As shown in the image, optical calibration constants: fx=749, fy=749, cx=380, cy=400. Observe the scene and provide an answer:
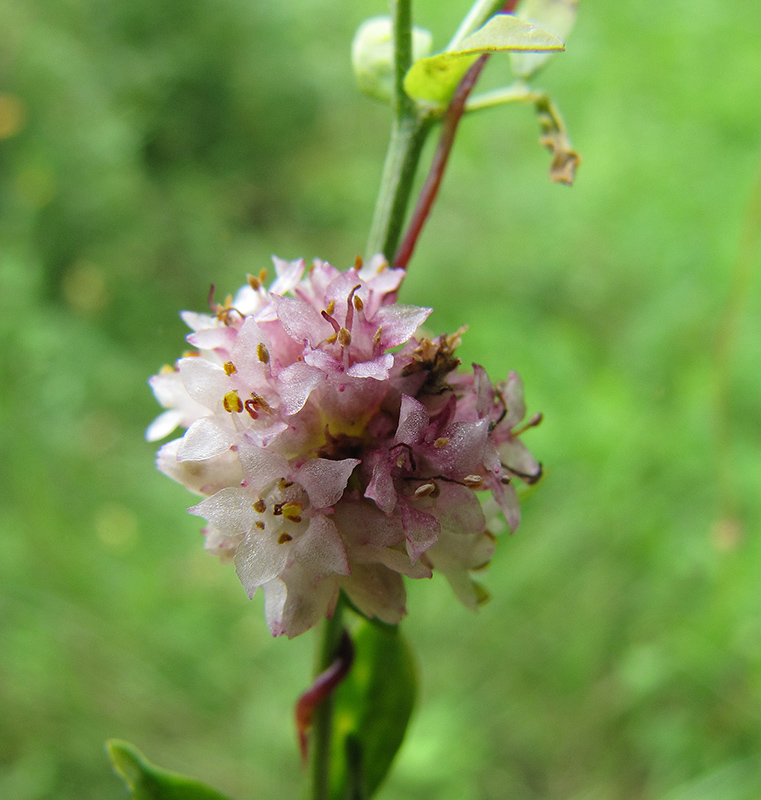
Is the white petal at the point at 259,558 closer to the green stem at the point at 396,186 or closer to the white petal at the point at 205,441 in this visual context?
the white petal at the point at 205,441

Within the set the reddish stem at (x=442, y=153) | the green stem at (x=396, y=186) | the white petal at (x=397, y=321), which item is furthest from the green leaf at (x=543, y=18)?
the white petal at (x=397, y=321)

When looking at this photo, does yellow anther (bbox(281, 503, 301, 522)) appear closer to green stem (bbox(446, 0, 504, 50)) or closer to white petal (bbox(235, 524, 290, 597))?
white petal (bbox(235, 524, 290, 597))

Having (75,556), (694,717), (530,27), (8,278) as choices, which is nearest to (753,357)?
(694,717)

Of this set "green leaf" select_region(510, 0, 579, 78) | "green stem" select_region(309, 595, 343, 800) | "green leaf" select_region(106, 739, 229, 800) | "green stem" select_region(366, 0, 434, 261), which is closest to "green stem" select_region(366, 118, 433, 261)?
"green stem" select_region(366, 0, 434, 261)

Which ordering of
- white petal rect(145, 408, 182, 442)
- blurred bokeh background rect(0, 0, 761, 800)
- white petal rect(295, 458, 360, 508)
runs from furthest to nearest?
blurred bokeh background rect(0, 0, 761, 800)
white petal rect(145, 408, 182, 442)
white petal rect(295, 458, 360, 508)

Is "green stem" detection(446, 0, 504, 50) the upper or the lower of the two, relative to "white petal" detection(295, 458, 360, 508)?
upper

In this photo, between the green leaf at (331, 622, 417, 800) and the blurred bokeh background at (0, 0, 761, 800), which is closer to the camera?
the green leaf at (331, 622, 417, 800)

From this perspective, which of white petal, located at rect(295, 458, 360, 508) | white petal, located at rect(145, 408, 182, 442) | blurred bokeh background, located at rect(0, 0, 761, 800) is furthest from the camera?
blurred bokeh background, located at rect(0, 0, 761, 800)
